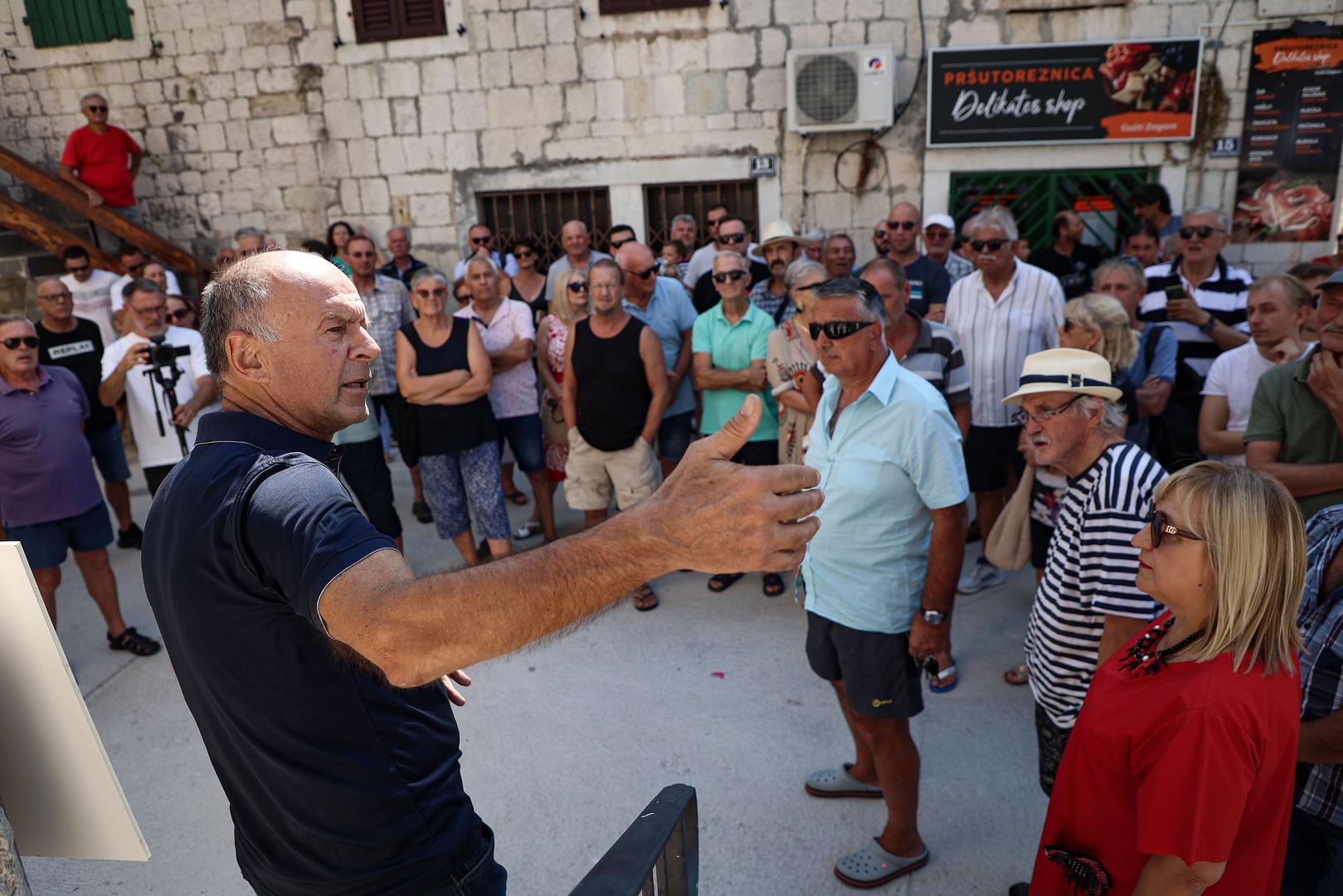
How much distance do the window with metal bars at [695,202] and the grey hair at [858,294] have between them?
5710 mm

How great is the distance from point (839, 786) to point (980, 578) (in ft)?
6.74

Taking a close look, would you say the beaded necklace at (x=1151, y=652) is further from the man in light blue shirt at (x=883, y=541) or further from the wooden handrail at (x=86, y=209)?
the wooden handrail at (x=86, y=209)

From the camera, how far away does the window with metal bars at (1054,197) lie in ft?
25.0

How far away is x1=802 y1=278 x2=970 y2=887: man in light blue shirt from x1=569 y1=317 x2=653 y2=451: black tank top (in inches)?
80.5

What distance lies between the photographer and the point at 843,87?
7.52m

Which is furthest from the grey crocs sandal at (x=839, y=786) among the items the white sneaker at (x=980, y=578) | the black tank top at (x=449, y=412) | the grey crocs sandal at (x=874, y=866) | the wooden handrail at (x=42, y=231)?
the wooden handrail at (x=42, y=231)

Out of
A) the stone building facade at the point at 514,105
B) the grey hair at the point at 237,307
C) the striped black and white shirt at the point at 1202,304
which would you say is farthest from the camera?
the stone building facade at the point at 514,105

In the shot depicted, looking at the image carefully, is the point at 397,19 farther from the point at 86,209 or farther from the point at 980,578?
the point at 980,578

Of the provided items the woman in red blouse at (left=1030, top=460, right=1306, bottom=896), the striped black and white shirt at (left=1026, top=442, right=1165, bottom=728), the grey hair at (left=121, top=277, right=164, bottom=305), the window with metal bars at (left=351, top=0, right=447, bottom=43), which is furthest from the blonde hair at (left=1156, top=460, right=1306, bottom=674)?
the window with metal bars at (left=351, top=0, right=447, bottom=43)

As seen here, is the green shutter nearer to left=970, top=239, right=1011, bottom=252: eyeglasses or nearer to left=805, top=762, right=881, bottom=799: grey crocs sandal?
left=970, top=239, right=1011, bottom=252: eyeglasses

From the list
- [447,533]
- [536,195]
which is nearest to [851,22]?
[536,195]

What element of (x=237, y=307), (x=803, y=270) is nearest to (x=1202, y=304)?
(x=803, y=270)

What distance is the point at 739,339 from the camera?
482 centimetres

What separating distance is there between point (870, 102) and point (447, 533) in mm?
5415
